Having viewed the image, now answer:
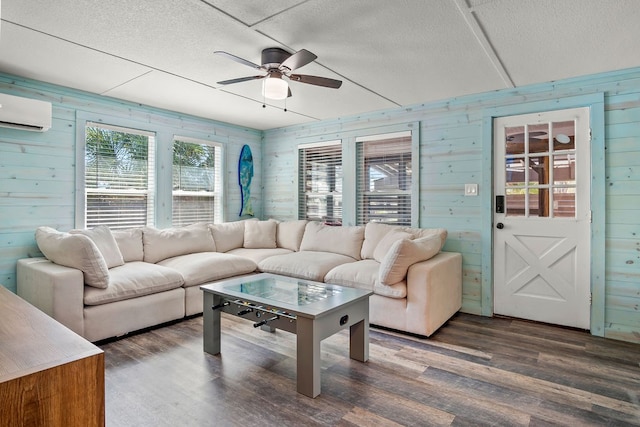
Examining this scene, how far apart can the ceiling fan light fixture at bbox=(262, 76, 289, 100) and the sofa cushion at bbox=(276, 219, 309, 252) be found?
2.44 meters

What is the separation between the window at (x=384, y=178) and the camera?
4395 mm

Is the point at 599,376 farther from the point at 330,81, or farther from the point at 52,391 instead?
the point at 52,391

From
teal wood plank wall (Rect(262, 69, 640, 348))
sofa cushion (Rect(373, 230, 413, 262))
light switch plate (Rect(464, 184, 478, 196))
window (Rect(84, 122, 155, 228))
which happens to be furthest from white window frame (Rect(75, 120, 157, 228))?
light switch plate (Rect(464, 184, 478, 196))

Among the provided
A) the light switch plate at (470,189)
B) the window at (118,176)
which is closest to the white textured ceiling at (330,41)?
the window at (118,176)

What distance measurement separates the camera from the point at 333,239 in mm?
4523

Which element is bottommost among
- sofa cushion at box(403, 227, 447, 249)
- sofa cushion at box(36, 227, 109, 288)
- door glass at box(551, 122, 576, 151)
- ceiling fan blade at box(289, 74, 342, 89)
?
sofa cushion at box(36, 227, 109, 288)

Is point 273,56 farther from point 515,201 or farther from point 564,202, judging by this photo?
point 564,202

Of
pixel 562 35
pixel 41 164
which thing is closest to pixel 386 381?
pixel 562 35

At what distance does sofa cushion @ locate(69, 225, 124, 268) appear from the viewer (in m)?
3.51

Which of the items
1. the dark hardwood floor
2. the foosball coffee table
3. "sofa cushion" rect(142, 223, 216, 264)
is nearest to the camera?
the dark hardwood floor

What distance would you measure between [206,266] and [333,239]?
1541 millimetres

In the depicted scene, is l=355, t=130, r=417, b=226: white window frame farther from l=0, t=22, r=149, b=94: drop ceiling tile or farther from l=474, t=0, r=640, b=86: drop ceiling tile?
l=0, t=22, r=149, b=94: drop ceiling tile

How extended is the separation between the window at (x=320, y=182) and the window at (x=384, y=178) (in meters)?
0.36

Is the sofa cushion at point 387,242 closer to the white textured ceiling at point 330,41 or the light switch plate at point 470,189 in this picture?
the light switch plate at point 470,189
